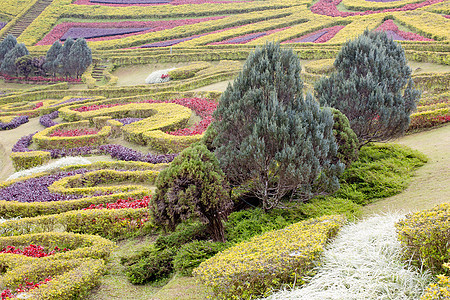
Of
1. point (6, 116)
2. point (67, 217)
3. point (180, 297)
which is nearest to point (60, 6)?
point (6, 116)

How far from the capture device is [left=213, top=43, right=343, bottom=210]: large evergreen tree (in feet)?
23.7

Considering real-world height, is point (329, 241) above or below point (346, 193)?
above

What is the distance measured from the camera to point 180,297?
5.54 m

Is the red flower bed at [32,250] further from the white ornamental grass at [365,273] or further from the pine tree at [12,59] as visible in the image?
the pine tree at [12,59]

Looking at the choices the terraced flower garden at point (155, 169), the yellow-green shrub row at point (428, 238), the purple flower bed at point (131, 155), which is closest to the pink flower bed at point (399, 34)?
the terraced flower garden at point (155, 169)

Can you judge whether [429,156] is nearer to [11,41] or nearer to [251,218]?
[251,218]

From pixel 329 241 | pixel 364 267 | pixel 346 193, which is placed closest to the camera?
pixel 364 267

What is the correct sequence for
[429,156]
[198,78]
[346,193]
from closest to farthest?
1. [346,193]
2. [429,156]
3. [198,78]

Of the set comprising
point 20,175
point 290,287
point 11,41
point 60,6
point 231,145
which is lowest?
point 20,175

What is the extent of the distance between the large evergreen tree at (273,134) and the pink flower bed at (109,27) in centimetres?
3685

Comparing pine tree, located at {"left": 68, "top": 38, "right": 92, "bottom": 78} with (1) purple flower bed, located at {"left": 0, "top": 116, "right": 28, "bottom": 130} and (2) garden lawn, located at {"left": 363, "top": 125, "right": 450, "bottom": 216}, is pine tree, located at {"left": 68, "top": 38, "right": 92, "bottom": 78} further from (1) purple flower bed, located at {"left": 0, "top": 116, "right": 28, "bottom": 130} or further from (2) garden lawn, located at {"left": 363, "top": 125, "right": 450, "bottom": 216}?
(2) garden lawn, located at {"left": 363, "top": 125, "right": 450, "bottom": 216}

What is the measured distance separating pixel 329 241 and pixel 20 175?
1119 cm

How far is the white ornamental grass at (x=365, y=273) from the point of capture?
13.9ft

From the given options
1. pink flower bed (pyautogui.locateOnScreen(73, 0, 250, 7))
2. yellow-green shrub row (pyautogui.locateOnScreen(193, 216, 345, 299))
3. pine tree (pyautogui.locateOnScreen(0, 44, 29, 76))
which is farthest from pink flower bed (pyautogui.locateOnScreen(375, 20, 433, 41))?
pine tree (pyautogui.locateOnScreen(0, 44, 29, 76))
